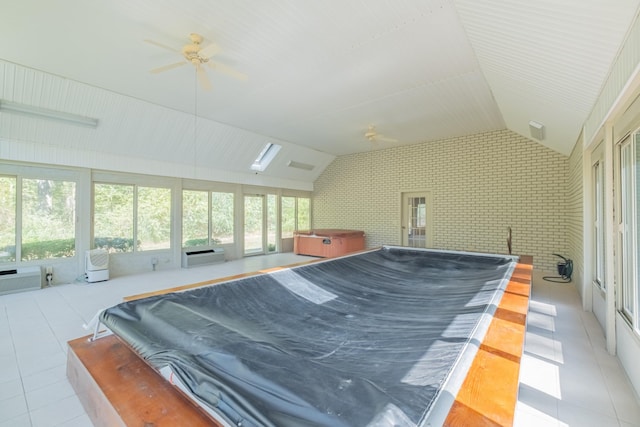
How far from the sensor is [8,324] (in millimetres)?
3555

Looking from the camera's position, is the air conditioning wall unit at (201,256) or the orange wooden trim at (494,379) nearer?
the orange wooden trim at (494,379)

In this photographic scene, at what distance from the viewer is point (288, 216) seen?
10.2 meters

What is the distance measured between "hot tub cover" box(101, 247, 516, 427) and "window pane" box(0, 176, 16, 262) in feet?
17.4

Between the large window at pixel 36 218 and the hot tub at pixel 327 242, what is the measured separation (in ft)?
18.6

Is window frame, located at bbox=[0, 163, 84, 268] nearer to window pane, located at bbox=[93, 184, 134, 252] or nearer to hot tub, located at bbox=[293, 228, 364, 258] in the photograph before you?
window pane, located at bbox=[93, 184, 134, 252]

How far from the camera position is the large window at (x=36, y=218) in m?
5.18

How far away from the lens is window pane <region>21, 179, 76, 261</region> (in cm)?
537

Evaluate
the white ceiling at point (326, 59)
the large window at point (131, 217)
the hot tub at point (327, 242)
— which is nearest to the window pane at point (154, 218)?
the large window at point (131, 217)

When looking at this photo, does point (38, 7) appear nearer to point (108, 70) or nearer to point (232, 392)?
point (108, 70)

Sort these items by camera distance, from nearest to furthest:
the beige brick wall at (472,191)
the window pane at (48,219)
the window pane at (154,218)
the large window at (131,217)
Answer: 1. the window pane at (48,219)
2. the large window at (131,217)
3. the beige brick wall at (472,191)
4. the window pane at (154,218)

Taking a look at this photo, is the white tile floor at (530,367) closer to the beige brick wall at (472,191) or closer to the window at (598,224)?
the window at (598,224)

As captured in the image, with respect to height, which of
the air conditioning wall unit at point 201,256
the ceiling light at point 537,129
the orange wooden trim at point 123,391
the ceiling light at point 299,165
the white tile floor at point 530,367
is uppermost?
the ceiling light at point 299,165

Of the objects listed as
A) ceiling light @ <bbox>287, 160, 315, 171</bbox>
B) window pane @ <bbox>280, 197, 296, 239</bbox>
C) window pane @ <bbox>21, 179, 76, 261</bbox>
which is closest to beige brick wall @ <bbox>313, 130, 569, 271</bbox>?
ceiling light @ <bbox>287, 160, 315, 171</bbox>

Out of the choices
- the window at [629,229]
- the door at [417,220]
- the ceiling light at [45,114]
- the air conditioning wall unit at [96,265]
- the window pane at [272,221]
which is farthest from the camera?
the window pane at [272,221]
